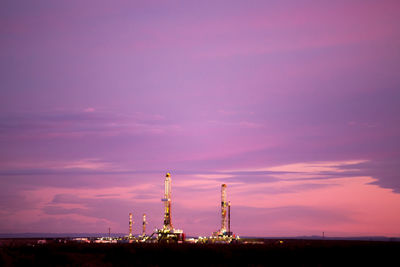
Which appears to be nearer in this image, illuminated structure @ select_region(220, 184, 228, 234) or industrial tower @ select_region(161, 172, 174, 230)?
industrial tower @ select_region(161, 172, 174, 230)

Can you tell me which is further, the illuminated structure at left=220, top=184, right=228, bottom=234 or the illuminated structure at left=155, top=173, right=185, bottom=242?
the illuminated structure at left=220, top=184, right=228, bottom=234

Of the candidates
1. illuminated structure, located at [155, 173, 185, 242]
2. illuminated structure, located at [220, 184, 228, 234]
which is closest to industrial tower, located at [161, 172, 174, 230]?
illuminated structure, located at [155, 173, 185, 242]

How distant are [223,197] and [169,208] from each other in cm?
4046

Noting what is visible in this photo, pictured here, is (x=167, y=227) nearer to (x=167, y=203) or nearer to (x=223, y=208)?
(x=167, y=203)

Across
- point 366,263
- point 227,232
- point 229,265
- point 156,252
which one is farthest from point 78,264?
point 227,232

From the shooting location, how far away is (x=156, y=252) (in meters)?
87.0

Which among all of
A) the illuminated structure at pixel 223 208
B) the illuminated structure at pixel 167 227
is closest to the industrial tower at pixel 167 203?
the illuminated structure at pixel 167 227

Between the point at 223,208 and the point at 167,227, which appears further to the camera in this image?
the point at 223,208

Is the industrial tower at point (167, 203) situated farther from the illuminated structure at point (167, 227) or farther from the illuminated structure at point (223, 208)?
the illuminated structure at point (223, 208)

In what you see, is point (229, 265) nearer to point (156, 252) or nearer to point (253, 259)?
point (253, 259)

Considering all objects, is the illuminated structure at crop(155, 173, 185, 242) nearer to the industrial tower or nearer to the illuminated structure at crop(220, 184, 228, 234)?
the industrial tower

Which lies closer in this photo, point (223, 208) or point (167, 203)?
point (167, 203)

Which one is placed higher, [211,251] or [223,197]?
[223,197]

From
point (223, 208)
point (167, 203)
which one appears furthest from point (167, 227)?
point (223, 208)
